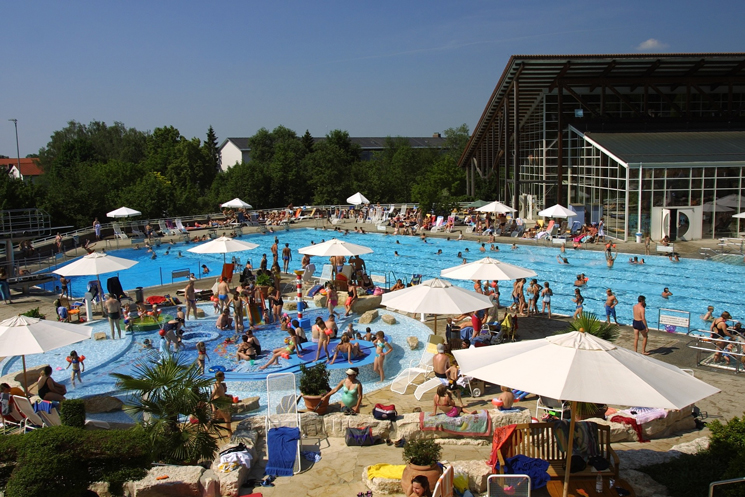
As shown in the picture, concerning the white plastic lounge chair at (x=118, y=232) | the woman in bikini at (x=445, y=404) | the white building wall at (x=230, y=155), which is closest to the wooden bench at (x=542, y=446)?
the woman in bikini at (x=445, y=404)

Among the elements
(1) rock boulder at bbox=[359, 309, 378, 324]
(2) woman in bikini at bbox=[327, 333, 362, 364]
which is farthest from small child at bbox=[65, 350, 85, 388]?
(1) rock boulder at bbox=[359, 309, 378, 324]

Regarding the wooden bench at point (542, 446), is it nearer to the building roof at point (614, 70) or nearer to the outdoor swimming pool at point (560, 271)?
the outdoor swimming pool at point (560, 271)

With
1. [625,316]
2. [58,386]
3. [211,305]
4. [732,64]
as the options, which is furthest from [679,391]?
[732,64]

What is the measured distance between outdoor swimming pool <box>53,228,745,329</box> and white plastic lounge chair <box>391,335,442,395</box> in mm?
6089

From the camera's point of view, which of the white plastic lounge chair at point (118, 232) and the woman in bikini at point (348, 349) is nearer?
the woman in bikini at point (348, 349)

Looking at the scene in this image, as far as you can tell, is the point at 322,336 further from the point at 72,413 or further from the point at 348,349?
the point at 72,413

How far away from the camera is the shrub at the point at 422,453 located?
607 cm

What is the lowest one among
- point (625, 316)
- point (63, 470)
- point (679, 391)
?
point (625, 316)

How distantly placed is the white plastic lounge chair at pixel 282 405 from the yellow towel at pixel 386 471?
103 cm

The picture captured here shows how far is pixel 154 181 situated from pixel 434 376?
91.9ft

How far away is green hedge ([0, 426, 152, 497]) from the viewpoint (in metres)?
5.18

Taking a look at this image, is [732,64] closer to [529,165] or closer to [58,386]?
[529,165]

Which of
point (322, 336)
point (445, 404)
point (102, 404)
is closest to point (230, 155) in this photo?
point (322, 336)

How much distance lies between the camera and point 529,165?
35.9 metres
